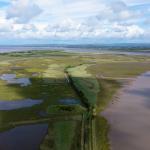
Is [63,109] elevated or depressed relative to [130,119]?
elevated

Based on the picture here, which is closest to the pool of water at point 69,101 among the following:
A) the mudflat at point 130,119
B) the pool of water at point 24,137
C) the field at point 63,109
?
the field at point 63,109

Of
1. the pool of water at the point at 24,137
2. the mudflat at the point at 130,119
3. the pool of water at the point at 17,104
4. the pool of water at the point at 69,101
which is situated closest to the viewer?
the pool of water at the point at 24,137

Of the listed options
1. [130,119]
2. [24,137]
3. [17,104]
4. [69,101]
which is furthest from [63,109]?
[24,137]

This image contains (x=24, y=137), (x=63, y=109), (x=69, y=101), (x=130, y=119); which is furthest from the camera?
(x=69, y=101)

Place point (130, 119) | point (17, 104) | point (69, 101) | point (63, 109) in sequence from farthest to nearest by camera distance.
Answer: point (69, 101) < point (17, 104) < point (63, 109) < point (130, 119)

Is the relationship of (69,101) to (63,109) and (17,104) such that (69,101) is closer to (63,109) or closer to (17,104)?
(63,109)

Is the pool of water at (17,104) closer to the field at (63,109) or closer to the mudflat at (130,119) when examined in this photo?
the field at (63,109)
